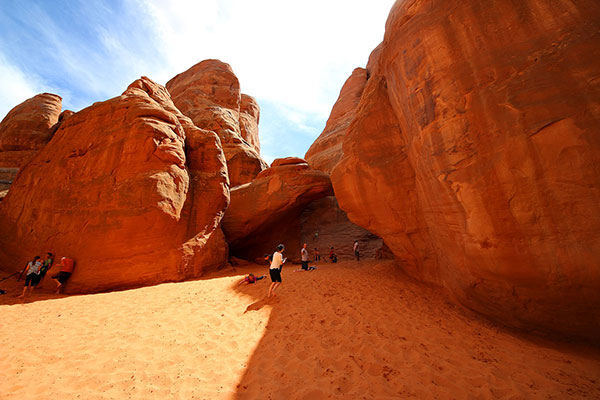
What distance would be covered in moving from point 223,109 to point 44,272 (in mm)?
19244

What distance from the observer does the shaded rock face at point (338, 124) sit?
22.3 meters

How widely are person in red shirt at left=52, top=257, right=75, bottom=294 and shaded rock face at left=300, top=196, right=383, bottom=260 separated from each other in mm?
11955

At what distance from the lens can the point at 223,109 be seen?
2303cm

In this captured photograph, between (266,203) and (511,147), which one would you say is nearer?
(511,147)

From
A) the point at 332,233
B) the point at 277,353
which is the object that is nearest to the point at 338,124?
the point at 332,233

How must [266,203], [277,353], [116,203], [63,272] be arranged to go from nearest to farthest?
1. [277,353]
2. [63,272]
3. [116,203]
4. [266,203]

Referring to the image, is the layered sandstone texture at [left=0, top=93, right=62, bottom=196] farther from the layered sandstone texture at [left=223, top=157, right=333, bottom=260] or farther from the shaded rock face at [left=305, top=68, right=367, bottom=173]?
the shaded rock face at [left=305, top=68, right=367, bottom=173]

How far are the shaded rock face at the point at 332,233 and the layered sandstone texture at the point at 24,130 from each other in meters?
19.0

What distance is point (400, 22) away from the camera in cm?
604

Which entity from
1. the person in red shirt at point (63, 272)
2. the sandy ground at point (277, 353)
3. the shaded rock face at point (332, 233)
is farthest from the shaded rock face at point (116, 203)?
the shaded rock face at point (332, 233)

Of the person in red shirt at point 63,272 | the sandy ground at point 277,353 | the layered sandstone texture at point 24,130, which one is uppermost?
the layered sandstone texture at point 24,130

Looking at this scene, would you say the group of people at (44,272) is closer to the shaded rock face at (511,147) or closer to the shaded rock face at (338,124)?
the shaded rock face at (511,147)

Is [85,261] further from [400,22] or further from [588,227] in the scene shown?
[588,227]

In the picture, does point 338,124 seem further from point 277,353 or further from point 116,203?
point 277,353
